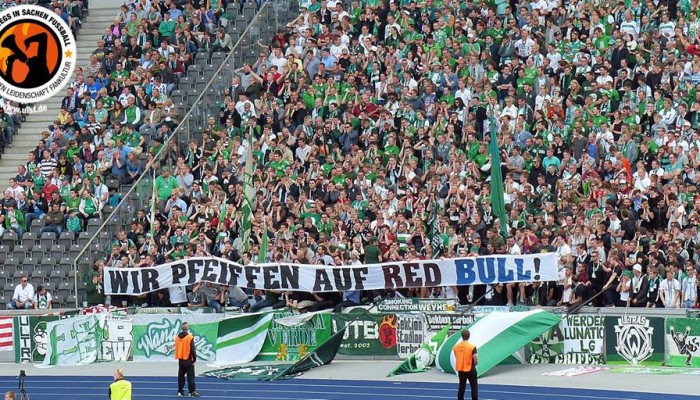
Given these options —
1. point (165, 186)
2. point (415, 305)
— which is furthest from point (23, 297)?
point (415, 305)

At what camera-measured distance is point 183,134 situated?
38031 mm

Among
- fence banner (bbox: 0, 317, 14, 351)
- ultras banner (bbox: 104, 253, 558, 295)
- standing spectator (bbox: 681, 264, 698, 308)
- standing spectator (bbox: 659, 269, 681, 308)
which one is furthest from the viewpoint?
fence banner (bbox: 0, 317, 14, 351)

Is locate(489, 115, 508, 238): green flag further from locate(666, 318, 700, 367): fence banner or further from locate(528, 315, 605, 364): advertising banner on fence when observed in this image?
locate(666, 318, 700, 367): fence banner

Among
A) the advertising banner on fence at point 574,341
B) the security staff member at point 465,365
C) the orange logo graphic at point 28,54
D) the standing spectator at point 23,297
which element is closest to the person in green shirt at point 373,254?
the advertising banner on fence at point 574,341

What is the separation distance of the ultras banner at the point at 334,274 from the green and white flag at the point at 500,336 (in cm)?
118

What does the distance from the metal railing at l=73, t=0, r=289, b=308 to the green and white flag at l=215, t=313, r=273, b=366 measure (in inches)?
A: 195

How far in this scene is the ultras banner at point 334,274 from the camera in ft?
99.0

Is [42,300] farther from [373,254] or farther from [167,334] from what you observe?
[373,254]

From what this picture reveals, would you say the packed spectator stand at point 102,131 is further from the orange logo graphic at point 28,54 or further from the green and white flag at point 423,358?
the green and white flag at point 423,358

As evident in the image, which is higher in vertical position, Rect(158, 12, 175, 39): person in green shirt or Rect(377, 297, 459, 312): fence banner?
Rect(158, 12, 175, 39): person in green shirt

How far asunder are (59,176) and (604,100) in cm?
1309

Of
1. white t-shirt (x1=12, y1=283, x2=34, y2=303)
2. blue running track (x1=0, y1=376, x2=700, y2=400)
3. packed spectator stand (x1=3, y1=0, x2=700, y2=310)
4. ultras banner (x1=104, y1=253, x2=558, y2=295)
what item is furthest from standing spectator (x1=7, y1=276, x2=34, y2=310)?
blue running track (x1=0, y1=376, x2=700, y2=400)

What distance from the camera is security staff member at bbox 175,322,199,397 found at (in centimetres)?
2731

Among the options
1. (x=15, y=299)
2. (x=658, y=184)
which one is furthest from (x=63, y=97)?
(x=658, y=184)
